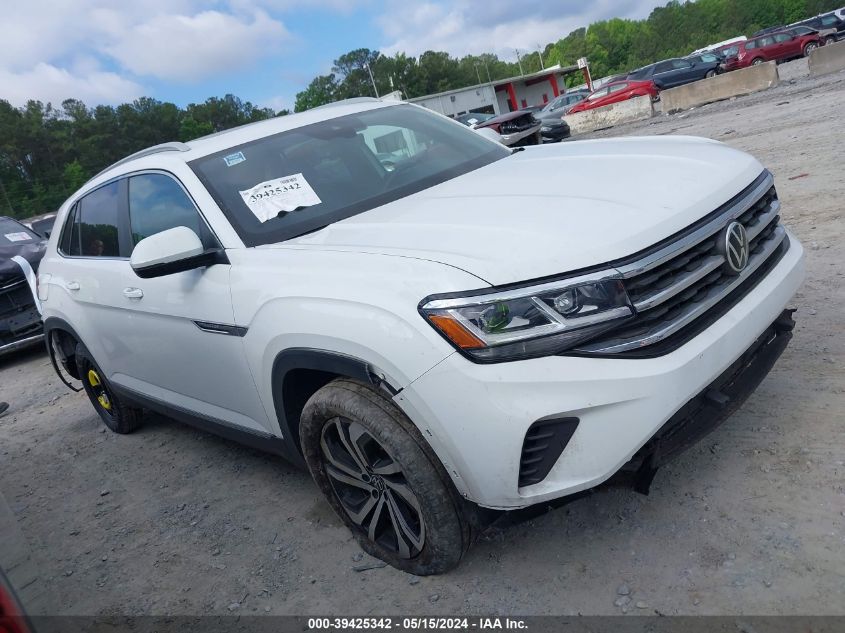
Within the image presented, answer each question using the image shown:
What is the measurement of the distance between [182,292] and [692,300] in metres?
2.20

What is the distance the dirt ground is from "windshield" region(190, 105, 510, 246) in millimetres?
1417

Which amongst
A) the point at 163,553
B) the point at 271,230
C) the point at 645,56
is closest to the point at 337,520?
the point at 163,553

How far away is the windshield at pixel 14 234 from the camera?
895 centimetres

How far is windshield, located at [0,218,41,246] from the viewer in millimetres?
8953

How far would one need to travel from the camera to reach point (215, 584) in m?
3.02

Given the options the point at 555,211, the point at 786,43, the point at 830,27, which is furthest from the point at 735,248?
the point at 830,27

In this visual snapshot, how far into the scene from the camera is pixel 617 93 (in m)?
23.9

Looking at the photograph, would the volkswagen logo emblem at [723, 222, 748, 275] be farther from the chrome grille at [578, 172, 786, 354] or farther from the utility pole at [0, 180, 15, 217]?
the utility pole at [0, 180, 15, 217]

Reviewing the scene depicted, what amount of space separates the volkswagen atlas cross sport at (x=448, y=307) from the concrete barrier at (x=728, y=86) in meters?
18.2

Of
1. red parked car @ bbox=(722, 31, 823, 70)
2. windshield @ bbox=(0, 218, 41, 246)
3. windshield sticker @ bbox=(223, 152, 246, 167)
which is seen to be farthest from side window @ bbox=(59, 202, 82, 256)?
red parked car @ bbox=(722, 31, 823, 70)

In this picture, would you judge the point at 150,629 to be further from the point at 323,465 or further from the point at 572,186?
the point at 572,186

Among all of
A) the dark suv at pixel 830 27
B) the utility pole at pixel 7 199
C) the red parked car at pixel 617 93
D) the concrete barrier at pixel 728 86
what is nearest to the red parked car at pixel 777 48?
the dark suv at pixel 830 27

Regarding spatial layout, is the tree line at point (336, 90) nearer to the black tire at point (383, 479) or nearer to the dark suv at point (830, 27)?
the dark suv at point (830, 27)

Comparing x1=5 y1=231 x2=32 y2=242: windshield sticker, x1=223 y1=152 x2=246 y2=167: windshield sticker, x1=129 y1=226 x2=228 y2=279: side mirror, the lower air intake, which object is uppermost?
x1=223 y1=152 x2=246 y2=167: windshield sticker
